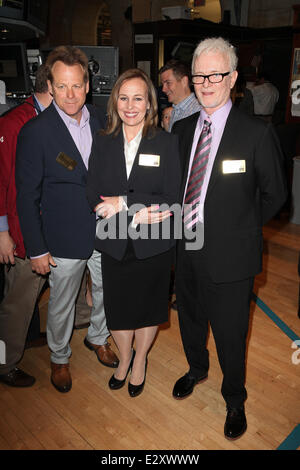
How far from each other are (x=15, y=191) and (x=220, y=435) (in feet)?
5.82

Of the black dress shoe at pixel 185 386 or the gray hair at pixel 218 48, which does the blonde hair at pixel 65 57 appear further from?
the black dress shoe at pixel 185 386

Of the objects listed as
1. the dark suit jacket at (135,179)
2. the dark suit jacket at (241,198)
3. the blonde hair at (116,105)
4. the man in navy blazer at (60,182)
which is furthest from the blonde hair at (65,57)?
the dark suit jacket at (241,198)

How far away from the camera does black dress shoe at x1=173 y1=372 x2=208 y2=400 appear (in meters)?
2.35

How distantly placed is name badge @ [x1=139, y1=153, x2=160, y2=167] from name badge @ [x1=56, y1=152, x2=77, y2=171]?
0.38 metres

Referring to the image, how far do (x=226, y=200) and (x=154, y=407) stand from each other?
4.36 feet

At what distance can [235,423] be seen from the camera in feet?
6.84

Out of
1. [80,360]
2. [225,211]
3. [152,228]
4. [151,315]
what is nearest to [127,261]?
[152,228]

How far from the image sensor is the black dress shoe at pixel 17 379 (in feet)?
7.98

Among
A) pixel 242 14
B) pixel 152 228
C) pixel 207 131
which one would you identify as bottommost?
pixel 152 228

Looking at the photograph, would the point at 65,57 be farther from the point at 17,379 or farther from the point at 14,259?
the point at 17,379

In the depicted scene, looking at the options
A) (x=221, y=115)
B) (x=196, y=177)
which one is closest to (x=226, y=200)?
(x=196, y=177)

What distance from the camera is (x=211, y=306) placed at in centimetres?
201

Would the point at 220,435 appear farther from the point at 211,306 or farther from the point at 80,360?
the point at 80,360

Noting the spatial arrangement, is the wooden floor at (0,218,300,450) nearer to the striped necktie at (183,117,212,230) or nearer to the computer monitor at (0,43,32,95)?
the striped necktie at (183,117,212,230)
